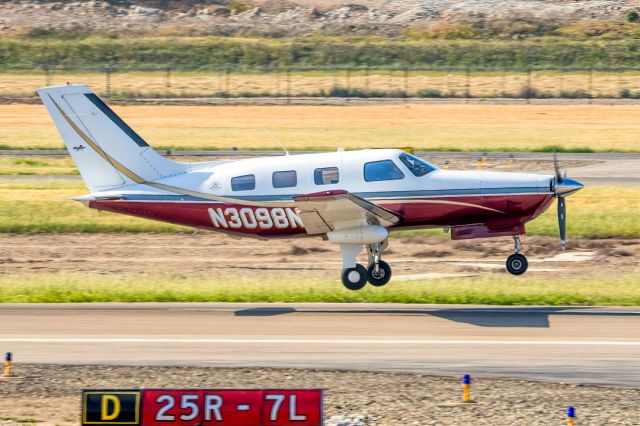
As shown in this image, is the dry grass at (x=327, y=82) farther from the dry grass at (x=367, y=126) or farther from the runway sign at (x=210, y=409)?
the runway sign at (x=210, y=409)

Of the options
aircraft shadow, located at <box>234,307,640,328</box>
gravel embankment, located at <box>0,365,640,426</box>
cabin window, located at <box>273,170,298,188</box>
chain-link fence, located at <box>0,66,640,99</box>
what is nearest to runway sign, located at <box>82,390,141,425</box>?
gravel embankment, located at <box>0,365,640,426</box>

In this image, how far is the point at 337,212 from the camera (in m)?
21.1

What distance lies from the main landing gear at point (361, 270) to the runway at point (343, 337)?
85 centimetres

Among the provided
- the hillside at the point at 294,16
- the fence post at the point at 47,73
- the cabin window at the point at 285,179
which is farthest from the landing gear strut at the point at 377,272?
the hillside at the point at 294,16

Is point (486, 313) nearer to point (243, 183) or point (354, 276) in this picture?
point (354, 276)

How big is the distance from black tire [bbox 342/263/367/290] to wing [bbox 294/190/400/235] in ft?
3.21

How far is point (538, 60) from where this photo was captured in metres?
83.2

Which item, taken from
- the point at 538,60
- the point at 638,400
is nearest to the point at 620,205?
the point at 638,400

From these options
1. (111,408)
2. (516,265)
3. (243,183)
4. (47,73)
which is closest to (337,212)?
(243,183)

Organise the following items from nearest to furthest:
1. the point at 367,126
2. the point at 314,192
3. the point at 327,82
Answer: the point at 314,192
the point at 367,126
the point at 327,82

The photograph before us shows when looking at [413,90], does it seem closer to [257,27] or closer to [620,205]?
[257,27]

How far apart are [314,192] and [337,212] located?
86 centimetres

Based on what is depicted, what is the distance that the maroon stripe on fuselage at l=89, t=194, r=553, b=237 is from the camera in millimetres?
21422

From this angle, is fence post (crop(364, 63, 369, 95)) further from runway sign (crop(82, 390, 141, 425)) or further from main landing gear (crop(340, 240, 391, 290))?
runway sign (crop(82, 390, 141, 425))
